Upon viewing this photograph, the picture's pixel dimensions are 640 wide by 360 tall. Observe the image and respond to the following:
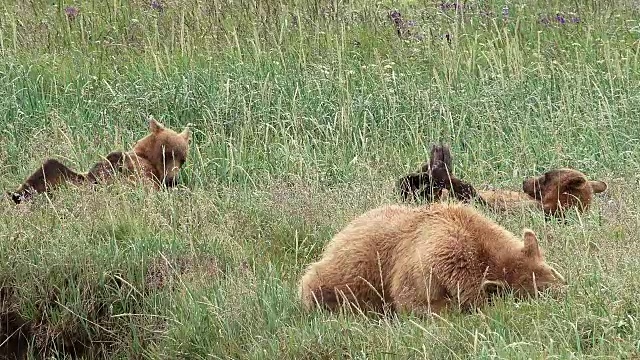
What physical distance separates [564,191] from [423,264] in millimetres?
2437

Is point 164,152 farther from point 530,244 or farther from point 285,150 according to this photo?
point 530,244

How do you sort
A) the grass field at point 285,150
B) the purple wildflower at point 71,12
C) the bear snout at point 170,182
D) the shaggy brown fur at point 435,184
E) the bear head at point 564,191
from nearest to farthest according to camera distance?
the grass field at point 285,150, the shaggy brown fur at point 435,184, the bear head at point 564,191, the bear snout at point 170,182, the purple wildflower at point 71,12

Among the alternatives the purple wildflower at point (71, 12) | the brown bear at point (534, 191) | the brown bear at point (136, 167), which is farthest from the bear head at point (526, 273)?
the purple wildflower at point (71, 12)

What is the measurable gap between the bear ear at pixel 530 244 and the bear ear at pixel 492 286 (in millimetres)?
187

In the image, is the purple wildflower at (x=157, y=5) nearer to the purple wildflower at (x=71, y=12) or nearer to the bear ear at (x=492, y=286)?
the purple wildflower at (x=71, y=12)

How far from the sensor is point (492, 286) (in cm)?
546

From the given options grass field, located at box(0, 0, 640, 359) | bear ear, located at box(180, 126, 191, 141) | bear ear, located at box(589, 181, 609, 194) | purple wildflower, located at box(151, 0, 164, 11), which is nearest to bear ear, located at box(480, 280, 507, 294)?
grass field, located at box(0, 0, 640, 359)

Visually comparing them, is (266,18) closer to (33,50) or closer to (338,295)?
(33,50)

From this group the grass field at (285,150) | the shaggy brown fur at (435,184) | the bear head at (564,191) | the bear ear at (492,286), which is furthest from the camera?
the bear head at (564,191)

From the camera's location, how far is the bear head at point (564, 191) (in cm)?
763

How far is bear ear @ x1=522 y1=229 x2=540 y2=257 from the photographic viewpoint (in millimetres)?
5492

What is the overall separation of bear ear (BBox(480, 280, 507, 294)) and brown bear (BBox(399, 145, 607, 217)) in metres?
1.93

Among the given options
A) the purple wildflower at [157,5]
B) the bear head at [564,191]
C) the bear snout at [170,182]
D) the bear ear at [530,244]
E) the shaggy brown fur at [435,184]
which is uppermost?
the bear ear at [530,244]

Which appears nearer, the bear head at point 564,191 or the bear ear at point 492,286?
the bear ear at point 492,286
